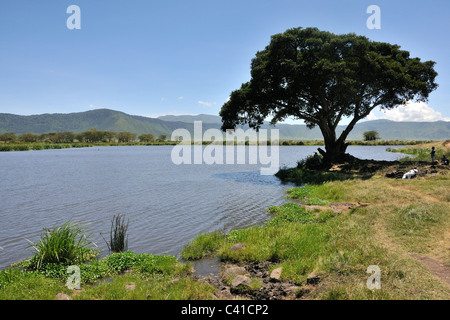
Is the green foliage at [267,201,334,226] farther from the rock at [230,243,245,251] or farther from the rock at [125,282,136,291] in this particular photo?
the rock at [125,282,136,291]

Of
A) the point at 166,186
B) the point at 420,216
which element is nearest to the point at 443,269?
the point at 420,216

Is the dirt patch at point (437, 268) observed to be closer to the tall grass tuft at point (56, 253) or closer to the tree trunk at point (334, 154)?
the tall grass tuft at point (56, 253)

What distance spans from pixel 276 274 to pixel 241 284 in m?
1.15

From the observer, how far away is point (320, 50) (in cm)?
2842

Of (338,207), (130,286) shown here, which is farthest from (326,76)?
(130,286)

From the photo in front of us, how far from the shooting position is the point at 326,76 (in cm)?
2669

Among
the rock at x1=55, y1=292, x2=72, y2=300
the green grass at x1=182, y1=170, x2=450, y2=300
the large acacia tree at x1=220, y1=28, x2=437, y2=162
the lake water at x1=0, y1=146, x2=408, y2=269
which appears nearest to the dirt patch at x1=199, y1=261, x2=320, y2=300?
the green grass at x1=182, y1=170, x2=450, y2=300

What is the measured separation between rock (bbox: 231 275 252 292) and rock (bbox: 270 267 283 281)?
71 centimetres

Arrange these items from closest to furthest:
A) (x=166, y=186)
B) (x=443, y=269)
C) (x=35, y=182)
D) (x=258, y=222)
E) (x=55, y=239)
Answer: (x=443, y=269)
(x=55, y=239)
(x=258, y=222)
(x=166, y=186)
(x=35, y=182)

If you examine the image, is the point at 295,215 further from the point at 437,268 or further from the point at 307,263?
the point at 437,268

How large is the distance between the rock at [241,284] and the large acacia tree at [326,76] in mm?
22643
